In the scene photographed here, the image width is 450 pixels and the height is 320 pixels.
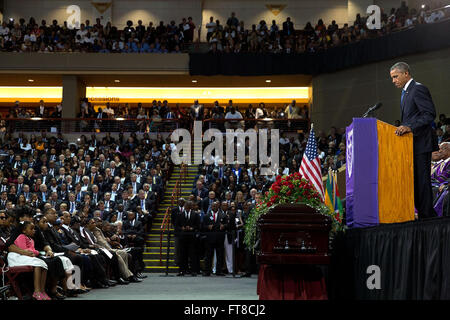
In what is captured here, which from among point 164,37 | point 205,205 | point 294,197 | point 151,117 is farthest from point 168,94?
point 294,197

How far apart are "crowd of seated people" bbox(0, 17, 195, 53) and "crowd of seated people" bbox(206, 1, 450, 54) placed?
1.54 m

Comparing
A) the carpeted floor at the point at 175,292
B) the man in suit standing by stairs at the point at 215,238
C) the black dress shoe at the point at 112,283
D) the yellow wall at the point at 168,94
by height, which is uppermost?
the yellow wall at the point at 168,94

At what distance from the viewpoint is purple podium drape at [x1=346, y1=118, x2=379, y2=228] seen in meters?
5.61

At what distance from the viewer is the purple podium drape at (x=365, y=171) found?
18.4ft

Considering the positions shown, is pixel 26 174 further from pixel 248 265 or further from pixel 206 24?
pixel 206 24

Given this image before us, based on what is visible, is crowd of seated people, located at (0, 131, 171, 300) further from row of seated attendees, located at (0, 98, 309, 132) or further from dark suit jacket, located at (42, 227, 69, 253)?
row of seated attendees, located at (0, 98, 309, 132)

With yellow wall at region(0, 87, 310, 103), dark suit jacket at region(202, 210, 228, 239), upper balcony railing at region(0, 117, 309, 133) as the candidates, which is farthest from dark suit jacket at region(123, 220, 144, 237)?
yellow wall at region(0, 87, 310, 103)

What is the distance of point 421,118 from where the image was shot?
18.0ft

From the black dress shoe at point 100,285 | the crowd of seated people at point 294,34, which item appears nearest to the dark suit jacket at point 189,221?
the black dress shoe at point 100,285

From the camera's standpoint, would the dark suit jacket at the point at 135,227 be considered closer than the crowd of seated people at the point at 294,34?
Yes

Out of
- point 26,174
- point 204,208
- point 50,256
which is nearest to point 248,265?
point 204,208

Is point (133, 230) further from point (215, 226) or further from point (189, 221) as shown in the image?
point (215, 226)

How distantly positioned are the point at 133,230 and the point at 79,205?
267cm

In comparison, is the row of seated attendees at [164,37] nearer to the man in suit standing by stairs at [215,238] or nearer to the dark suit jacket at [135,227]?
the man in suit standing by stairs at [215,238]
